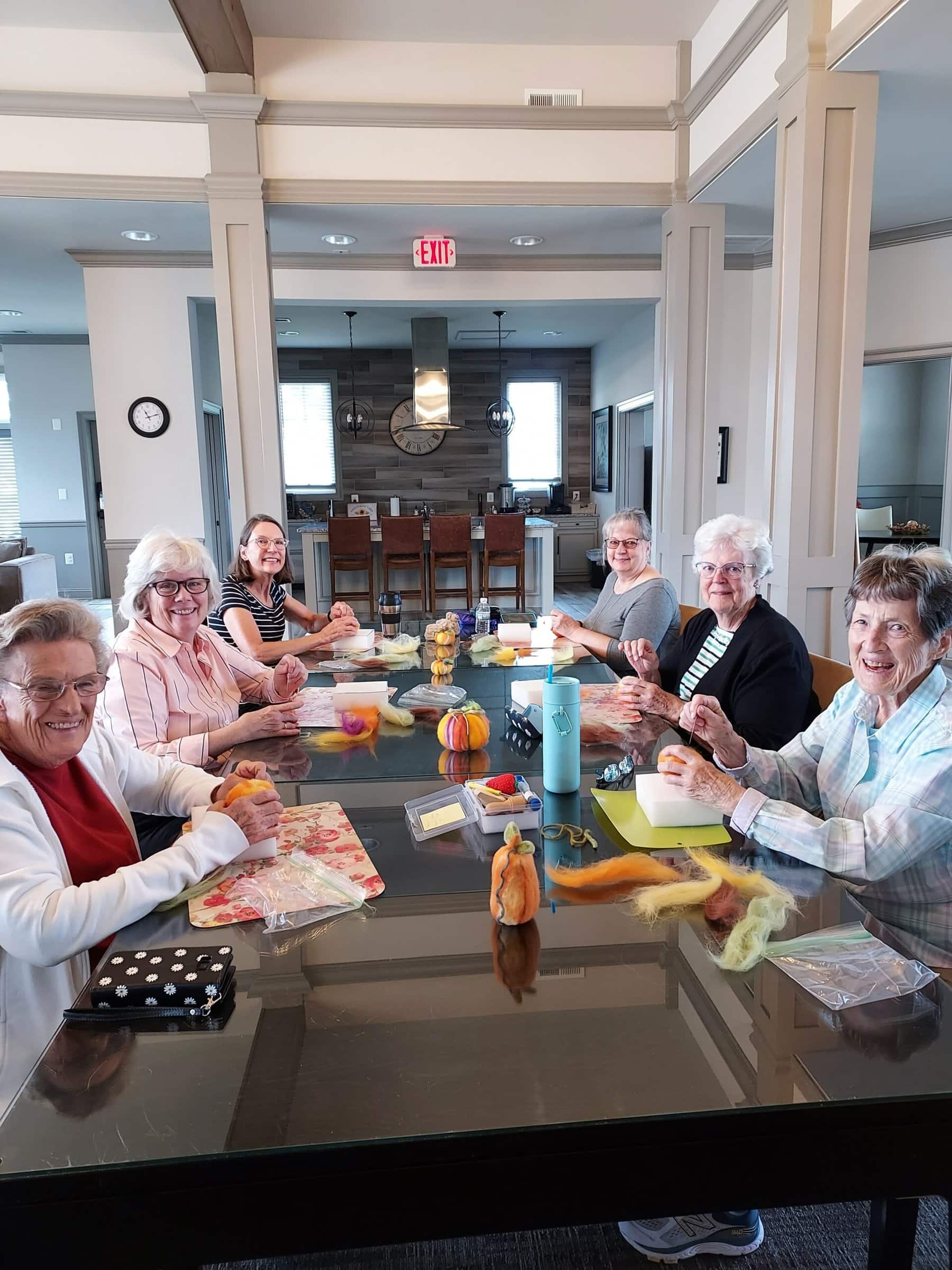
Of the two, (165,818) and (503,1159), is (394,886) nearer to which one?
(503,1159)

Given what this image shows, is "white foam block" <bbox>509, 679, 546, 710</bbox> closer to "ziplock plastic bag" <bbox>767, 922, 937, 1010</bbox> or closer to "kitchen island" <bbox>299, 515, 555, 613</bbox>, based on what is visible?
"ziplock plastic bag" <bbox>767, 922, 937, 1010</bbox>

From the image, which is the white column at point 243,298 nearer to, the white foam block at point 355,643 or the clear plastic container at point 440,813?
the white foam block at point 355,643

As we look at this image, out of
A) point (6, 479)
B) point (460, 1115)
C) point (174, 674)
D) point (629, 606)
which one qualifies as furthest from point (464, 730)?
point (6, 479)

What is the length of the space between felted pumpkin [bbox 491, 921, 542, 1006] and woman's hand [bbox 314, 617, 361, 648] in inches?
81.7

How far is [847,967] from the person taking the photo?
1.00m

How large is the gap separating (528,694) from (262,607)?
1.56 m

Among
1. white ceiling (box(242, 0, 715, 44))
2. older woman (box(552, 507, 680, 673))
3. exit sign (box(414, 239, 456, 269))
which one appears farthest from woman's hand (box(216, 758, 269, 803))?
exit sign (box(414, 239, 456, 269))

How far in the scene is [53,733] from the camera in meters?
1.27

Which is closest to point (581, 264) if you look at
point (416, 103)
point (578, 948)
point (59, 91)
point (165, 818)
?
point (416, 103)

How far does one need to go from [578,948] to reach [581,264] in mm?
5965

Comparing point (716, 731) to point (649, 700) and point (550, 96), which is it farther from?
point (550, 96)

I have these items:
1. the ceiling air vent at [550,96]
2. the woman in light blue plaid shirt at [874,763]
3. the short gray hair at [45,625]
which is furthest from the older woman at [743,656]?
the ceiling air vent at [550,96]

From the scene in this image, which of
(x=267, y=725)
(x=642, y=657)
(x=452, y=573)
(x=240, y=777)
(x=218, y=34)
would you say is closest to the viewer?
(x=240, y=777)

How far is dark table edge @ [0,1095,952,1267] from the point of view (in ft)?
2.48
